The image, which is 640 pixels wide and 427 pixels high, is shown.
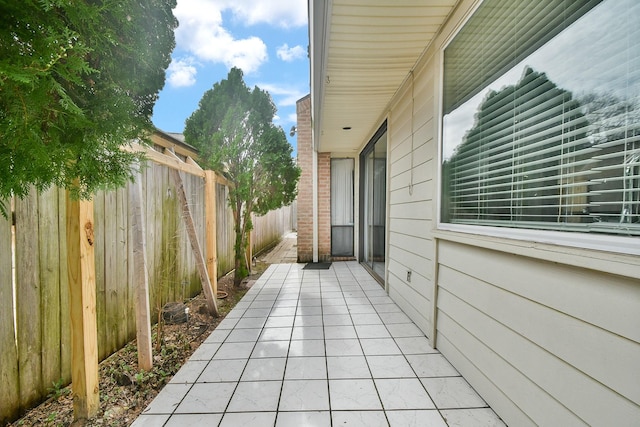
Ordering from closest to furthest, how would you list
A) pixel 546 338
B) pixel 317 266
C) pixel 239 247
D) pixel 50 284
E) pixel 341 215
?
pixel 546 338
pixel 50 284
pixel 239 247
pixel 317 266
pixel 341 215

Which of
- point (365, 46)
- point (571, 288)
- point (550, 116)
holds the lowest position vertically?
point (571, 288)

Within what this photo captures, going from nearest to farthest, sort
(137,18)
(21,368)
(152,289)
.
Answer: (137,18), (21,368), (152,289)

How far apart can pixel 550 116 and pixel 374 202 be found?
3912mm

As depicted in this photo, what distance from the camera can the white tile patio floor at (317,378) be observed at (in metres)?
1.49

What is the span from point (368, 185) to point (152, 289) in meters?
4.17

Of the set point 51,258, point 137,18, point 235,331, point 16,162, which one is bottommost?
point 235,331

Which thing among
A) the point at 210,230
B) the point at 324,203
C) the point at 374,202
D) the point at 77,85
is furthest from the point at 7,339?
the point at 324,203

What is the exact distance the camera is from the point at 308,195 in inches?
238

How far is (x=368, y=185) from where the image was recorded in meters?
5.55

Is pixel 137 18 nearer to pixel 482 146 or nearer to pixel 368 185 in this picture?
pixel 482 146

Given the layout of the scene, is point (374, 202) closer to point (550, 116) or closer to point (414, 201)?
point (414, 201)

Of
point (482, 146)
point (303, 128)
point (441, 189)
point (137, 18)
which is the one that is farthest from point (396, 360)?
point (303, 128)

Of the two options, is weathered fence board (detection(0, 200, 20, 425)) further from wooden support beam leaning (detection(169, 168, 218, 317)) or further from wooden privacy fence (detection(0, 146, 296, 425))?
wooden support beam leaning (detection(169, 168, 218, 317))

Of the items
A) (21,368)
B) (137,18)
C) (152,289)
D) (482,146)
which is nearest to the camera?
(137,18)
